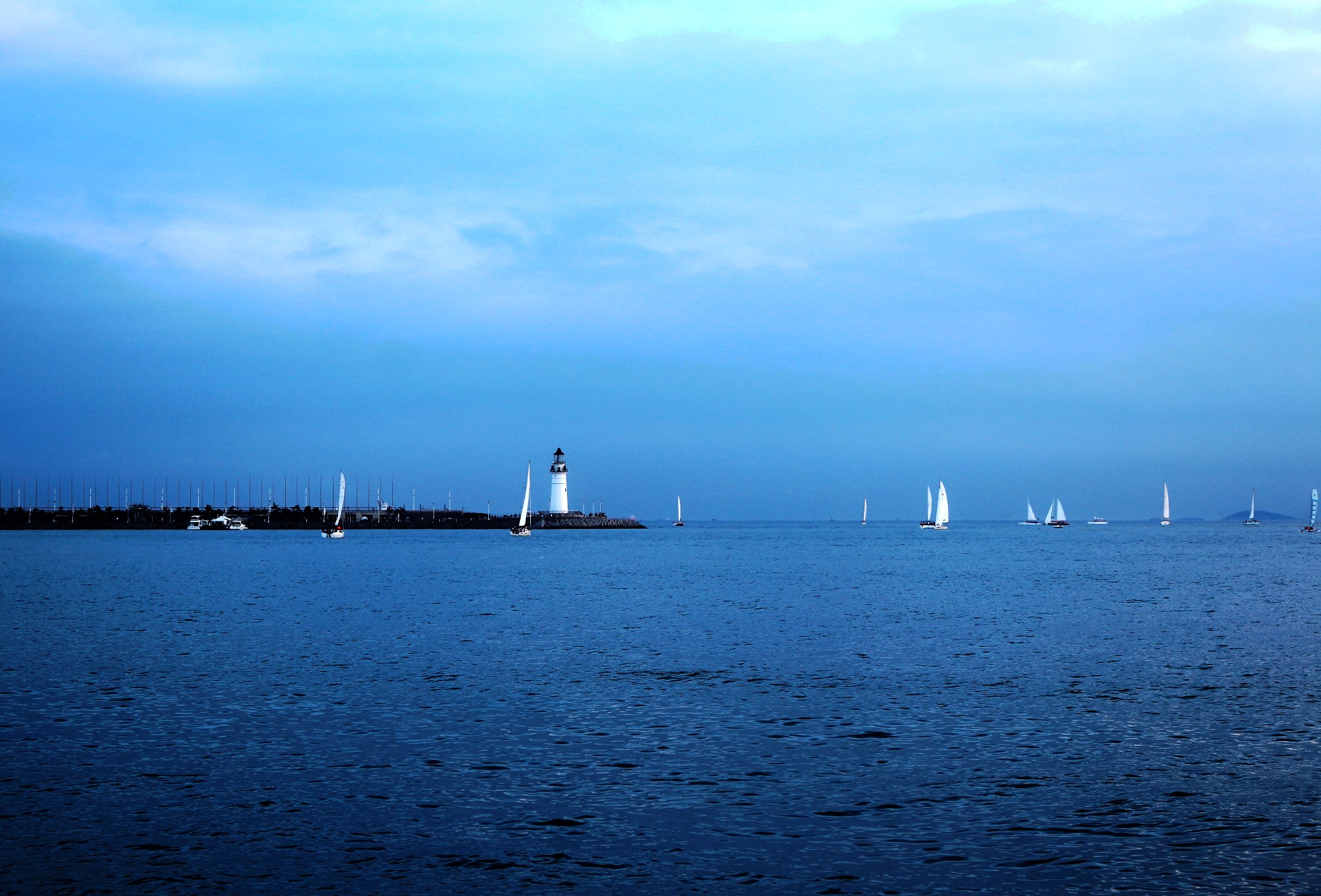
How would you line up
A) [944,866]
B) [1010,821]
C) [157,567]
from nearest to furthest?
[944,866]
[1010,821]
[157,567]

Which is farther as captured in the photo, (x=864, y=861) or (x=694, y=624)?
(x=694, y=624)

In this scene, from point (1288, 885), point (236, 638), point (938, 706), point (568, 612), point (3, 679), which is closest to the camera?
point (1288, 885)

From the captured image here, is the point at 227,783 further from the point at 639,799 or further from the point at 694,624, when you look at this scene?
the point at 694,624

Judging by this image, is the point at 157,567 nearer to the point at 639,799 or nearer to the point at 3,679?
the point at 3,679

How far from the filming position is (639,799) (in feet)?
69.8

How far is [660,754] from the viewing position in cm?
2517

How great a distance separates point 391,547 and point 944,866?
18814cm

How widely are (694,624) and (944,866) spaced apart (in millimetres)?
39269

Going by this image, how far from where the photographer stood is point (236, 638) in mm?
49438

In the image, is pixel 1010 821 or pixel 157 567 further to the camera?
pixel 157 567

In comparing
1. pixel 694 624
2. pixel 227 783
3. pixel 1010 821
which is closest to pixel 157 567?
pixel 694 624

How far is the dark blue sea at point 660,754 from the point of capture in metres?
17.3

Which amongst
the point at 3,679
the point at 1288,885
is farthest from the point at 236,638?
the point at 1288,885

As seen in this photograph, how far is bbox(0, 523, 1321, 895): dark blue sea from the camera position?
1734 cm
